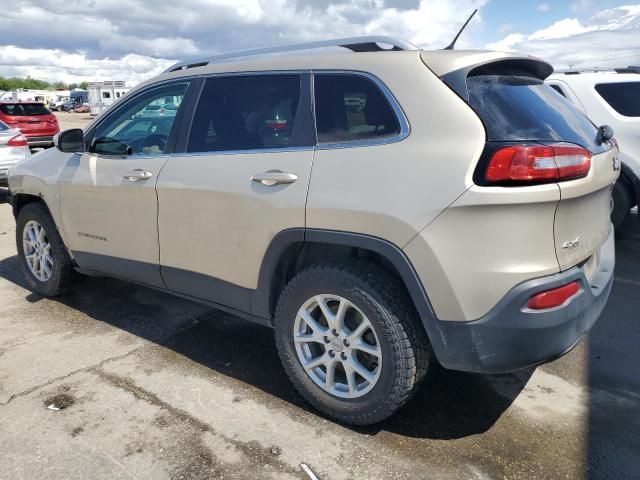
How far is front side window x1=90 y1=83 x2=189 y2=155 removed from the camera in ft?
11.1

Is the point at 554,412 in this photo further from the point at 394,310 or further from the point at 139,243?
the point at 139,243

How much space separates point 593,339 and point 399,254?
219 cm

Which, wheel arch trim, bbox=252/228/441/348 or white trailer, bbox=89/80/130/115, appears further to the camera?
white trailer, bbox=89/80/130/115

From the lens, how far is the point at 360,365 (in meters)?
2.60

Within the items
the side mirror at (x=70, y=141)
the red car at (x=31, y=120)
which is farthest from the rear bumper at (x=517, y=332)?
the red car at (x=31, y=120)

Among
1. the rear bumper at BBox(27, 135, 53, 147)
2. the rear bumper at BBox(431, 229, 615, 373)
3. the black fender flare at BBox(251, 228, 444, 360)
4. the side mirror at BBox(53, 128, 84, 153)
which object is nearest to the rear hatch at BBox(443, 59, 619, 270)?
the rear bumper at BBox(431, 229, 615, 373)

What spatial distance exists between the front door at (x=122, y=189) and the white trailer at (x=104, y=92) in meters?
36.9

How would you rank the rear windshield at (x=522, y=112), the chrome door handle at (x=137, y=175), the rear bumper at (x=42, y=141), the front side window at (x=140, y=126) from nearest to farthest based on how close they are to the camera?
1. the rear windshield at (x=522, y=112)
2. the chrome door handle at (x=137, y=175)
3. the front side window at (x=140, y=126)
4. the rear bumper at (x=42, y=141)

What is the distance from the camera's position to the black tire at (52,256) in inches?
165

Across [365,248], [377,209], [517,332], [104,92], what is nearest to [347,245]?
[365,248]

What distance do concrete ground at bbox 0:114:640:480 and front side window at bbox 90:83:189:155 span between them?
135 centimetres

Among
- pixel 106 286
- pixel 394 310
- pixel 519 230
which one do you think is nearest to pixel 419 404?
pixel 394 310

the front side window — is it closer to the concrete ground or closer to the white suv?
the concrete ground

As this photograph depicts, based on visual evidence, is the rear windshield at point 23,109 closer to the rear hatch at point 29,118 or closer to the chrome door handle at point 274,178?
the rear hatch at point 29,118
